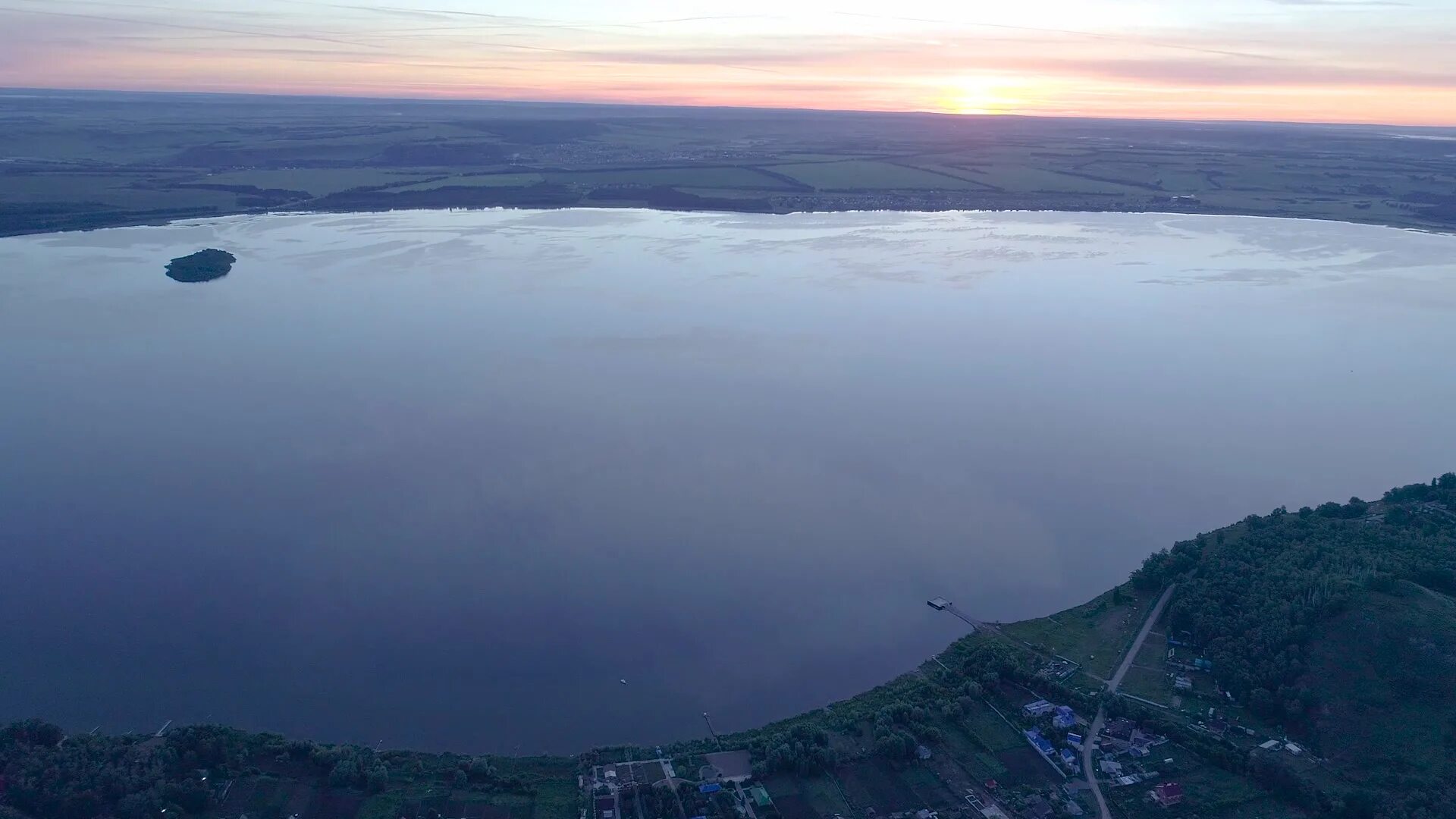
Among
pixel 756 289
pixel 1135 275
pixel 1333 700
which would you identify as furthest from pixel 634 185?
pixel 1333 700

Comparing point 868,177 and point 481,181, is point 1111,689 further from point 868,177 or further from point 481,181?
point 868,177

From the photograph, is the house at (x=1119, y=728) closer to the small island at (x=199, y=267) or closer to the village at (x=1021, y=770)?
the village at (x=1021, y=770)

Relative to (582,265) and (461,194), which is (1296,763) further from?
(461,194)

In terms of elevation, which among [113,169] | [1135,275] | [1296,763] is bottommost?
[1296,763]

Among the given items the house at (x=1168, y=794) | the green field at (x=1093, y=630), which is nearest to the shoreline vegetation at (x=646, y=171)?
the green field at (x=1093, y=630)

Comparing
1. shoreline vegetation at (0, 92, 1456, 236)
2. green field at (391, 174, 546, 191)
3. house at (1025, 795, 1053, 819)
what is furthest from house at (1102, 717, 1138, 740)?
green field at (391, 174, 546, 191)

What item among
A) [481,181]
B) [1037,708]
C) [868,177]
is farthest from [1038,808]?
[868,177]

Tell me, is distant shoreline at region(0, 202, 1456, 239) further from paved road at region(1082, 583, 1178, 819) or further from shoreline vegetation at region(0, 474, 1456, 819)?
shoreline vegetation at region(0, 474, 1456, 819)

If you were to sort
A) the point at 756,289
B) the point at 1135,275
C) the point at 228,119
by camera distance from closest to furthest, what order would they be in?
the point at 756,289, the point at 1135,275, the point at 228,119
